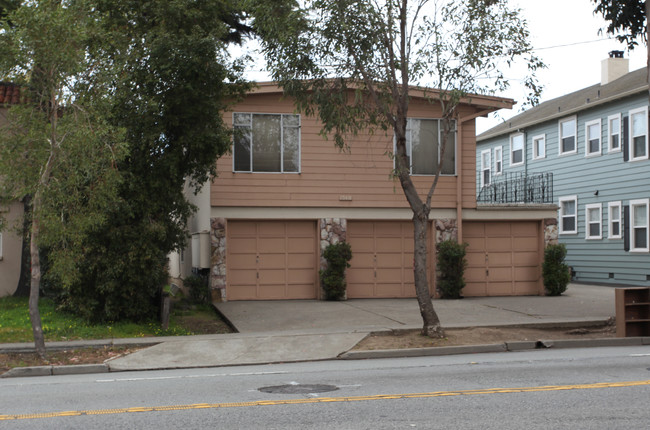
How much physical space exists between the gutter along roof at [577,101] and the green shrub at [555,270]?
24.5 ft

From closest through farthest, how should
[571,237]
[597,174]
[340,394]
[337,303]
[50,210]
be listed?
[340,394] < [50,210] < [337,303] < [597,174] < [571,237]

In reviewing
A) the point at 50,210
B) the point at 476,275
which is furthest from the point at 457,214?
the point at 50,210

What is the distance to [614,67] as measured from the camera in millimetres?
31078

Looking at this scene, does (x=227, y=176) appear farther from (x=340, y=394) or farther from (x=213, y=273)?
(x=340, y=394)

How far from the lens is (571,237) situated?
101 feet

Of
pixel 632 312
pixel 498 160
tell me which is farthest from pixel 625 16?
pixel 498 160

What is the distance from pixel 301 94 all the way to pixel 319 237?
23.2 ft

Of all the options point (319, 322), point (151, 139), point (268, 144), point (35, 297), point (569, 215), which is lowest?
point (319, 322)

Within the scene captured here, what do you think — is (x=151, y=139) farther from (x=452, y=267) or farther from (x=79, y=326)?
(x=452, y=267)

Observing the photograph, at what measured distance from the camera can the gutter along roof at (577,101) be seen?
88.7ft

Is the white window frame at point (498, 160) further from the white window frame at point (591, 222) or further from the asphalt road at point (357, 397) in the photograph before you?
the asphalt road at point (357, 397)

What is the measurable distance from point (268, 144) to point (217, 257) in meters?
3.63

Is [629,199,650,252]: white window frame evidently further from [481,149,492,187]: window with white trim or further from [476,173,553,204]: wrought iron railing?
[481,149,492,187]: window with white trim

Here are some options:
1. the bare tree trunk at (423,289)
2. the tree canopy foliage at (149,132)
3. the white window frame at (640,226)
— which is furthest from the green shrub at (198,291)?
the white window frame at (640,226)
